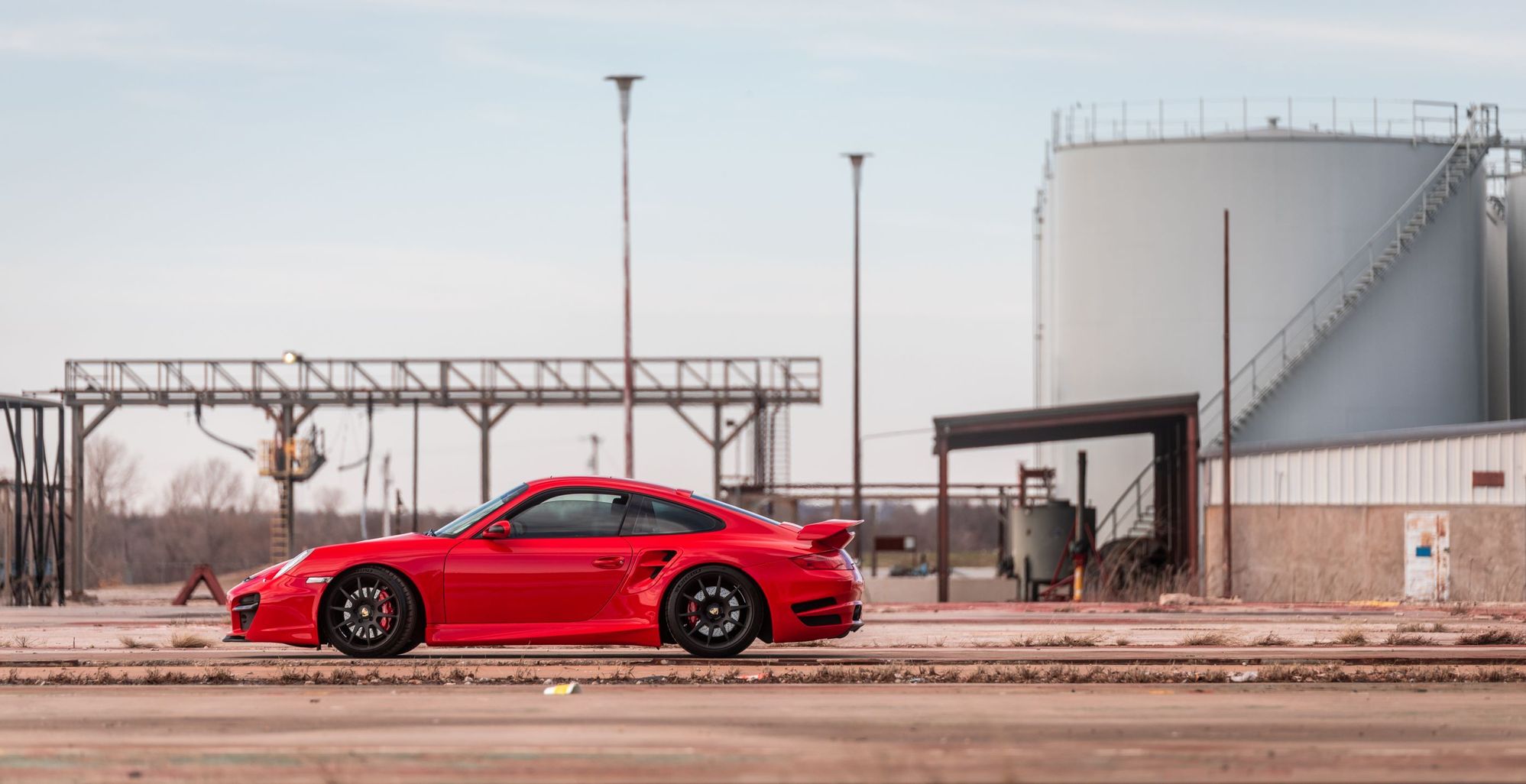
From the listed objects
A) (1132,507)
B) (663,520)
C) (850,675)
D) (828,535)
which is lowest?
(1132,507)

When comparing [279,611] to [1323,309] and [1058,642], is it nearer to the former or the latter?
[1058,642]

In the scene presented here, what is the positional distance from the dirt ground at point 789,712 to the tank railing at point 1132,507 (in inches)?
1279

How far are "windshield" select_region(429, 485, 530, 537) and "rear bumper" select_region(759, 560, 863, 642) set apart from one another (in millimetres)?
1787

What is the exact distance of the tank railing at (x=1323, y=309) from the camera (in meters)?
46.6

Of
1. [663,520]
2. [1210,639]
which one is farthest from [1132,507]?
[663,520]

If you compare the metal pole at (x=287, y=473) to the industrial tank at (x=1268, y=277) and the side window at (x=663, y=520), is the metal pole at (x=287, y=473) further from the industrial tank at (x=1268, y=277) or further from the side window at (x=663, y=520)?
the side window at (x=663, y=520)

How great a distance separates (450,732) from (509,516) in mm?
3898

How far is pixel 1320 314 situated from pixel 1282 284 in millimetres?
1235

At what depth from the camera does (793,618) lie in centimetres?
1207

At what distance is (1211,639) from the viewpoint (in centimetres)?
1423

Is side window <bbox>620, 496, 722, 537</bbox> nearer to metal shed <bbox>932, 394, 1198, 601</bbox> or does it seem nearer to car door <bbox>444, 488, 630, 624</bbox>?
car door <bbox>444, 488, 630, 624</bbox>

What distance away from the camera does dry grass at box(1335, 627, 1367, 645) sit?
46.3 feet

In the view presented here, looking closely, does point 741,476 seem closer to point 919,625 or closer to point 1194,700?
point 919,625

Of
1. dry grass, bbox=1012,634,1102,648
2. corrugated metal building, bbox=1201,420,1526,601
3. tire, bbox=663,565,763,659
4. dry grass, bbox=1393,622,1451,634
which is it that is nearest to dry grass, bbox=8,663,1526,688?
tire, bbox=663,565,763,659
